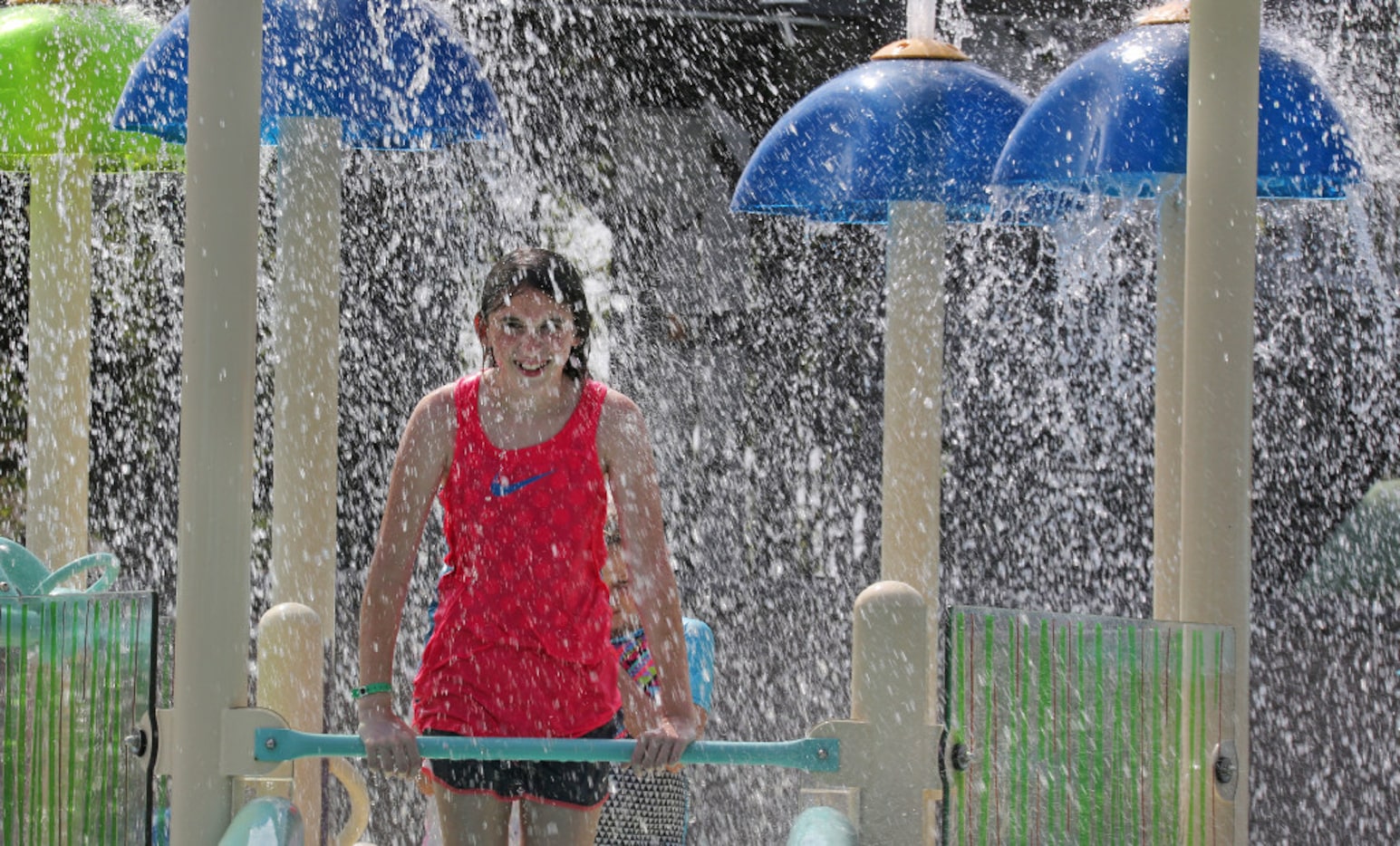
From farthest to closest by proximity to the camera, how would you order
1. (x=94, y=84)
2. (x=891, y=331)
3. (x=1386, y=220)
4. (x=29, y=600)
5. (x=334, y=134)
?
(x=1386, y=220)
(x=94, y=84)
(x=891, y=331)
(x=334, y=134)
(x=29, y=600)

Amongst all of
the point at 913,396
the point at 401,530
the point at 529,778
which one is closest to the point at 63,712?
the point at 401,530

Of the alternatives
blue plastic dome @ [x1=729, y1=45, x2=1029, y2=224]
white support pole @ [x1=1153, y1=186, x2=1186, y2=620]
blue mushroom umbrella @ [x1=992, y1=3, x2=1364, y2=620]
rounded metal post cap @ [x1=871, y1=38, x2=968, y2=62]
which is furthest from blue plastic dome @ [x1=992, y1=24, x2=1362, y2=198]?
rounded metal post cap @ [x1=871, y1=38, x2=968, y2=62]

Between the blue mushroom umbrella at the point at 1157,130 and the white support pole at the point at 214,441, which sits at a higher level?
the blue mushroom umbrella at the point at 1157,130

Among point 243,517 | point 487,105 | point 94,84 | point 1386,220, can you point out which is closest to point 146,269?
point 94,84

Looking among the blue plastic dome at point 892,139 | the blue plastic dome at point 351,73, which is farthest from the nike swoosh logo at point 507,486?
the blue plastic dome at point 892,139

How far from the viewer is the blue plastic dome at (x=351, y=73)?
16.3 ft

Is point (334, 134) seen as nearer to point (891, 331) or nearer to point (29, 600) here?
point (891, 331)

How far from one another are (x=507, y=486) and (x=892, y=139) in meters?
2.90

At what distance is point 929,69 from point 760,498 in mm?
7849

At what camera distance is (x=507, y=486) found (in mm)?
3129

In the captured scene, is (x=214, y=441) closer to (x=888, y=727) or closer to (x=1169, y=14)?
(x=888, y=727)

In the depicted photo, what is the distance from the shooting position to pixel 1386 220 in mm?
12891

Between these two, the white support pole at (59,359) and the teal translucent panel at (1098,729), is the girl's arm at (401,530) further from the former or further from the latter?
the white support pole at (59,359)

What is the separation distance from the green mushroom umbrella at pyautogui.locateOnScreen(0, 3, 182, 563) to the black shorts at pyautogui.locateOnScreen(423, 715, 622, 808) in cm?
340
